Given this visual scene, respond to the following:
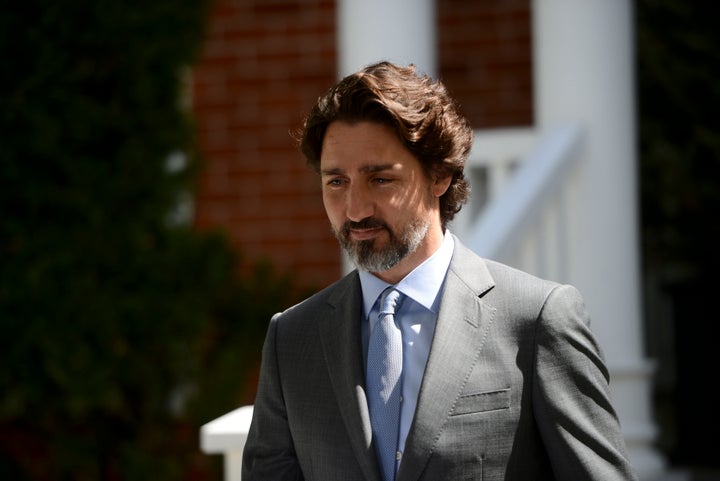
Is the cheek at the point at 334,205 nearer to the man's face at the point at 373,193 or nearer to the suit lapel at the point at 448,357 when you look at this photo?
the man's face at the point at 373,193

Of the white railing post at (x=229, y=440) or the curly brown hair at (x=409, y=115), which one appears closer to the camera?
the curly brown hair at (x=409, y=115)

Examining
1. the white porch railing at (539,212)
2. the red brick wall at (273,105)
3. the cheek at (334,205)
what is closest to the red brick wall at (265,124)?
the red brick wall at (273,105)

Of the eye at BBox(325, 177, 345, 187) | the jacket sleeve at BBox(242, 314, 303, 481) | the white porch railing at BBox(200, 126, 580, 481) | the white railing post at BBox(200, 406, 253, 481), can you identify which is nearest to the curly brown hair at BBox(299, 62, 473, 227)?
the eye at BBox(325, 177, 345, 187)

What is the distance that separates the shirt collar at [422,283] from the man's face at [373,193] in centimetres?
6

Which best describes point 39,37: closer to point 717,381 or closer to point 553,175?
point 553,175

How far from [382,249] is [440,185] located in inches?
7.1

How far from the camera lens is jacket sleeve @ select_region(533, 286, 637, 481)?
1.92 metres

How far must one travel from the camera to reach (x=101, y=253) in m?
5.10

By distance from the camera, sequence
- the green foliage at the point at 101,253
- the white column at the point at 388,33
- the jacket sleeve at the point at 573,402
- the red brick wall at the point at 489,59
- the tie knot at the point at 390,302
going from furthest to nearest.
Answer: the red brick wall at the point at 489,59, the green foliage at the point at 101,253, the white column at the point at 388,33, the tie knot at the point at 390,302, the jacket sleeve at the point at 573,402

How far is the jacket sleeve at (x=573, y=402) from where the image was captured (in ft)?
6.31

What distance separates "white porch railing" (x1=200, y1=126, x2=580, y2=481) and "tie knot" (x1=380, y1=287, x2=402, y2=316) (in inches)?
55.5

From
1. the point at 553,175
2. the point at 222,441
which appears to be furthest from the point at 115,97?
the point at 222,441

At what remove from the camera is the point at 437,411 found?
1947 millimetres

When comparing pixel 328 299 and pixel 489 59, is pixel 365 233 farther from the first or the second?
pixel 489 59
